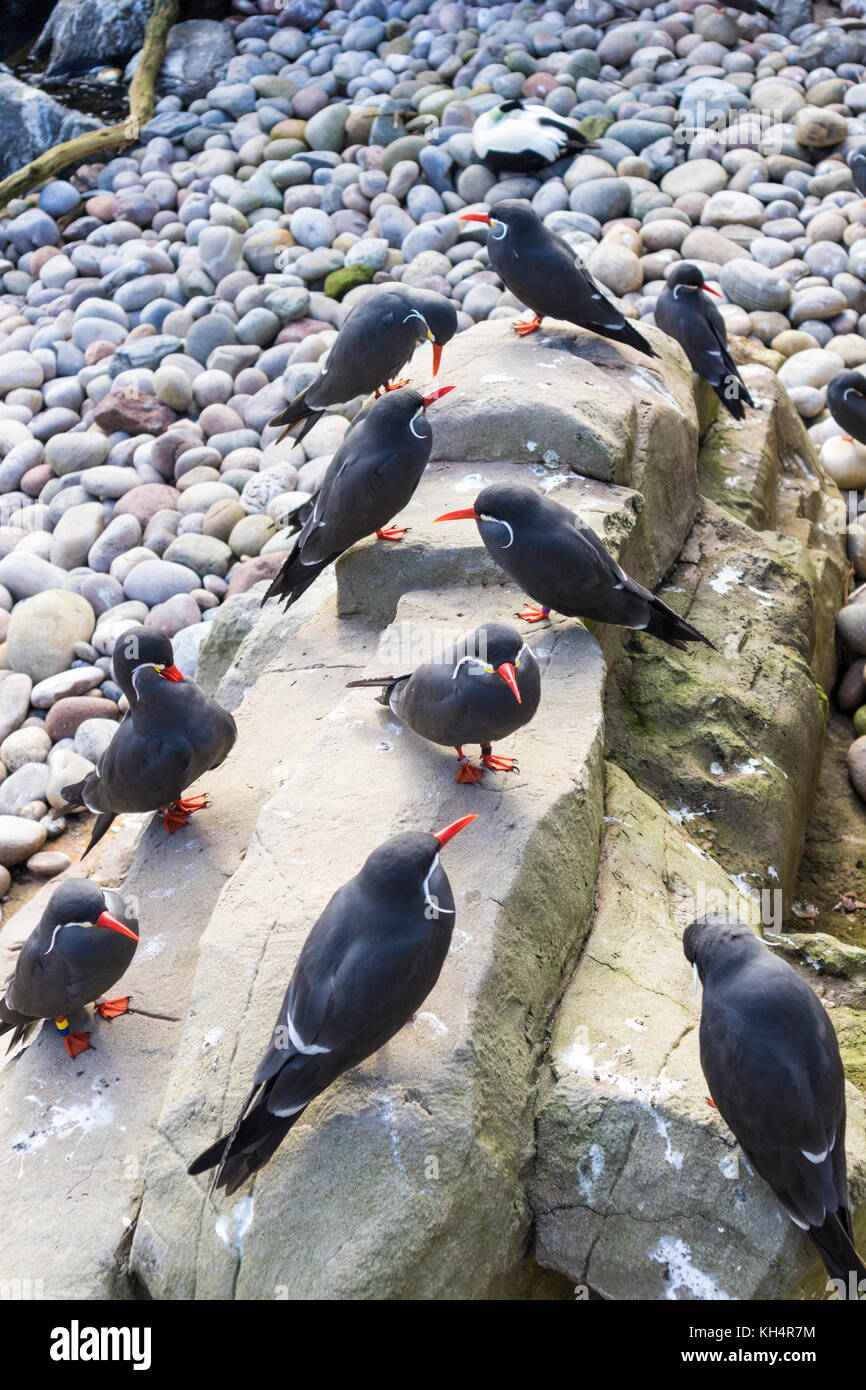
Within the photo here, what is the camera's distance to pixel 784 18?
10758 millimetres

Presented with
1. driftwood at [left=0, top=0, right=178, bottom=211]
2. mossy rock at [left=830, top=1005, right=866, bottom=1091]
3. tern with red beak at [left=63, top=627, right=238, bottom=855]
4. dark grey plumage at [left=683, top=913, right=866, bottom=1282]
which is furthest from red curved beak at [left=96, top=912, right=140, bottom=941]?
driftwood at [left=0, top=0, right=178, bottom=211]

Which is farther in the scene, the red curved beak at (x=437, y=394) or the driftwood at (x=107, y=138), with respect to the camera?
the driftwood at (x=107, y=138)

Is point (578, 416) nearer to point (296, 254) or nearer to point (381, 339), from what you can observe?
point (381, 339)

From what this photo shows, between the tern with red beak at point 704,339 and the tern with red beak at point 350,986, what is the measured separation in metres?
3.95

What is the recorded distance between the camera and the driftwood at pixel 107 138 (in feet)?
35.4

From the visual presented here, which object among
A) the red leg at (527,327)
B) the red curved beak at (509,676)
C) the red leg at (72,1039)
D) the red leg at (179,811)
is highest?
the red curved beak at (509,676)

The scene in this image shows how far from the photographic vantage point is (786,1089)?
2848mm

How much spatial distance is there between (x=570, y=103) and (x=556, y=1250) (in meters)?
9.45

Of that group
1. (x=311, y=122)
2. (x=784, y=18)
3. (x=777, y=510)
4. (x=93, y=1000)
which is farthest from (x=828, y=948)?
(x=784, y=18)

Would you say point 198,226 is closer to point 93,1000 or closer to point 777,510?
point 777,510


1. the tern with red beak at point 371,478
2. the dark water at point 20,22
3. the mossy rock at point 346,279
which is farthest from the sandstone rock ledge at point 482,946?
the dark water at point 20,22

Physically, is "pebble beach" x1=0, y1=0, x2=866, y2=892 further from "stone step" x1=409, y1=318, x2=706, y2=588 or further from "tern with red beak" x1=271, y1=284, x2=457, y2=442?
"tern with red beak" x1=271, y1=284, x2=457, y2=442

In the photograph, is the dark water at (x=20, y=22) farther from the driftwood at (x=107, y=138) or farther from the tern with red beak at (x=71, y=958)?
the tern with red beak at (x=71, y=958)

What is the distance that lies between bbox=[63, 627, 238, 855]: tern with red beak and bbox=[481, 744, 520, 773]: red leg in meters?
A: 1.00
